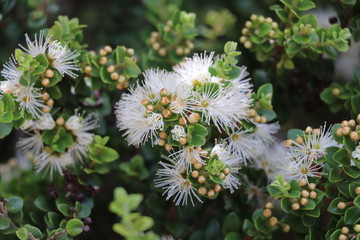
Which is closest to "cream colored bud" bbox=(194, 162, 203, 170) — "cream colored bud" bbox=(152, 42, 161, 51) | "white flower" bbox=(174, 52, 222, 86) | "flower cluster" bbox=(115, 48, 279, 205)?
"flower cluster" bbox=(115, 48, 279, 205)

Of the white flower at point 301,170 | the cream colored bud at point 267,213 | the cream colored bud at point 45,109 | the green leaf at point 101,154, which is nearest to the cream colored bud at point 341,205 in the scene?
the white flower at point 301,170

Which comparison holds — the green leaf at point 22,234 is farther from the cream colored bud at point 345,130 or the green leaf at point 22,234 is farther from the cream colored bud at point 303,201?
the cream colored bud at point 345,130

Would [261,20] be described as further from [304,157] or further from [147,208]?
[147,208]

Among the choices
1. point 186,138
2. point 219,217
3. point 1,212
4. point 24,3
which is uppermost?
point 24,3

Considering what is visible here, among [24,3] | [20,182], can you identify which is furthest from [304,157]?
[24,3]

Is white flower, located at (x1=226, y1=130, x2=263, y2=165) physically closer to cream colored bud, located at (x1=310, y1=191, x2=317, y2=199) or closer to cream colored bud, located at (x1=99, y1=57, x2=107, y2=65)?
cream colored bud, located at (x1=310, y1=191, x2=317, y2=199)

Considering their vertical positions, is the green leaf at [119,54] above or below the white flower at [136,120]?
above
